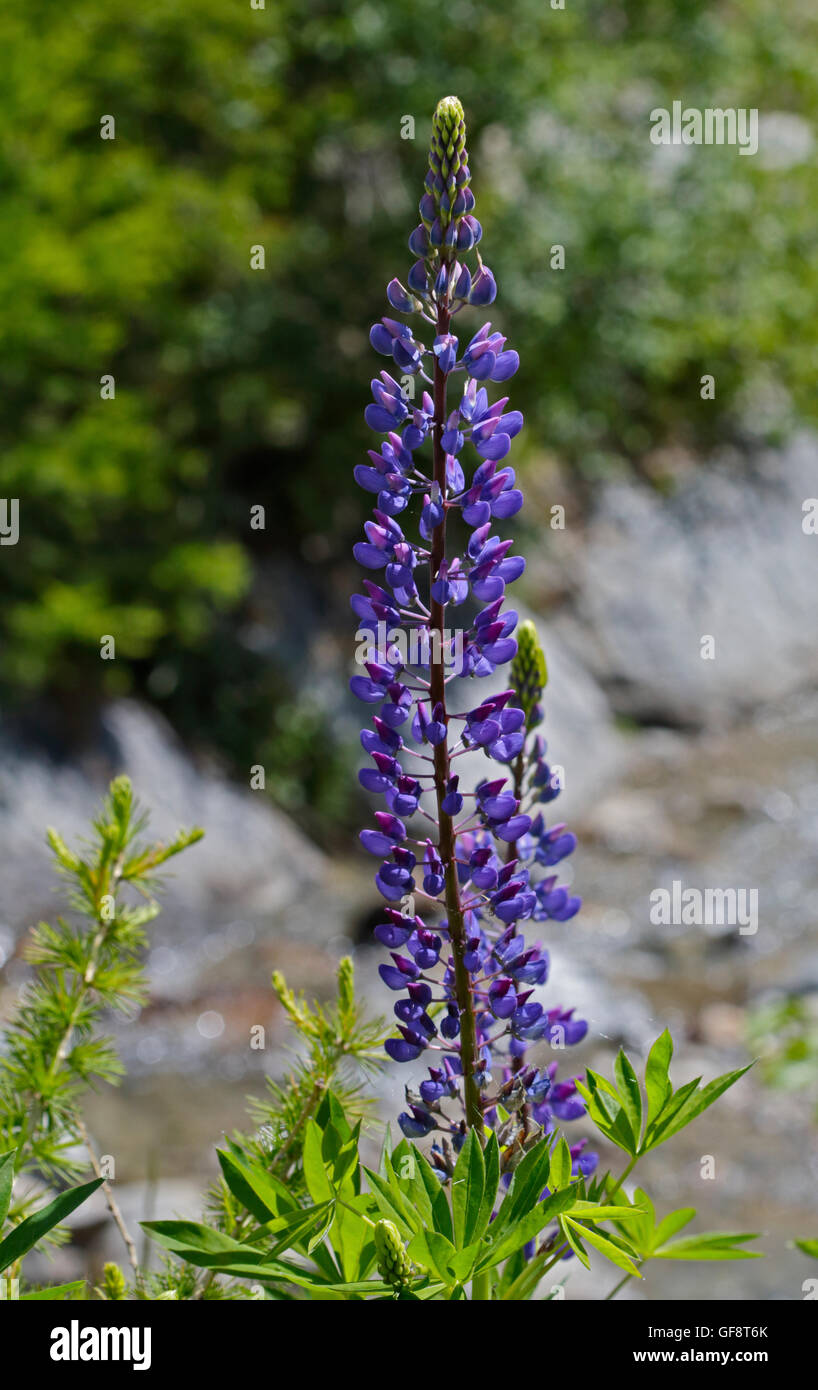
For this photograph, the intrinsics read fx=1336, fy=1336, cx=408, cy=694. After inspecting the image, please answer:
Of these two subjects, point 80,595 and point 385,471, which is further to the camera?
point 80,595

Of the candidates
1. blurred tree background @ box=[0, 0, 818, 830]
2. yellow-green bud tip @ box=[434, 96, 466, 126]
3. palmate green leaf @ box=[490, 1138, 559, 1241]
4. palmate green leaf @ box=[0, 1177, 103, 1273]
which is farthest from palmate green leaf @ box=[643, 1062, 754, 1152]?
blurred tree background @ box=[0, 0, 818, 830]

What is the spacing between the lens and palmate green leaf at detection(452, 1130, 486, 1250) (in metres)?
1.01

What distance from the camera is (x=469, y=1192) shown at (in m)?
1.02

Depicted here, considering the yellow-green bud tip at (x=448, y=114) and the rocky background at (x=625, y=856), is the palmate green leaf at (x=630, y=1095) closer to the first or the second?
the yellow-green bud tip at (x=448, y=114)

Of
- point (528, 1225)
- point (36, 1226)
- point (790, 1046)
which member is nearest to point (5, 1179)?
point (36, 1226)

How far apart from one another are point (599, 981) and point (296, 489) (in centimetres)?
429

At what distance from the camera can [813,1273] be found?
4.30 meters

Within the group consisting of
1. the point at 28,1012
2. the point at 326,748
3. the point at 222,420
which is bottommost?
the point at 28,1012

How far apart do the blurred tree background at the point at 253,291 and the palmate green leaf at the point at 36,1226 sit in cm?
614

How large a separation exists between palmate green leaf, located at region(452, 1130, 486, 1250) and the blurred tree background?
6.19 m

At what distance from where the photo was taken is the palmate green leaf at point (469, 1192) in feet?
3.32

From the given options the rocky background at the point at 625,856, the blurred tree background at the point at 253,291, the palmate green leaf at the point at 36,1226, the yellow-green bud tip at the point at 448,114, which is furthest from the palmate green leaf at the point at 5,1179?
the blurred tree background at the point at 253,291

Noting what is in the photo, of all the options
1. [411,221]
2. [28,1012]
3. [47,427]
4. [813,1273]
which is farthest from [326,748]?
[28,1012]
